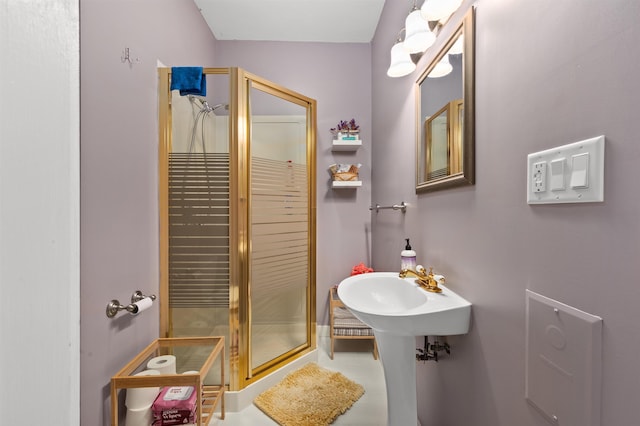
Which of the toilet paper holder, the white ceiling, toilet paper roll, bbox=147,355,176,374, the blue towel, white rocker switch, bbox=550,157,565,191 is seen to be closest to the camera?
white rocker switch, bbox=550,157,565,191

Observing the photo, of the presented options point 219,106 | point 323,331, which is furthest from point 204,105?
point 323,331

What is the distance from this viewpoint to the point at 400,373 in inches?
42.0

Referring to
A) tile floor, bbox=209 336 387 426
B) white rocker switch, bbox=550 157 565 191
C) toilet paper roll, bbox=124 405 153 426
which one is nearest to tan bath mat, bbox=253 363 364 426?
tile floor, bbox=209 336 387 426

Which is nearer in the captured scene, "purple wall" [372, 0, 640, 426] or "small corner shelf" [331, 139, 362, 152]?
"purple wall" [372, 0, 640, 426]

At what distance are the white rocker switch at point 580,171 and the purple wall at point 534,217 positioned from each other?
3 centimetres

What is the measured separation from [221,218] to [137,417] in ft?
3.30

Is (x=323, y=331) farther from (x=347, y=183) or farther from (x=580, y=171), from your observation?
(x=580, y=171)

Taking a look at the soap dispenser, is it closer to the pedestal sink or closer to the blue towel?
the pedestal sink

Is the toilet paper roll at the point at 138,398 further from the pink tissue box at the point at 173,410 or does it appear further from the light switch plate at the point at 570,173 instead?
the light switch plate at the point at 570,173

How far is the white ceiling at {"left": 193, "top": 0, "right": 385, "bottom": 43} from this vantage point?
6.72 ft

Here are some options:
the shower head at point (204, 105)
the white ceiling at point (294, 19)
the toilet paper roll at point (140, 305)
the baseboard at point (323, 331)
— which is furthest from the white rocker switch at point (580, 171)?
the baseboard at point (323, 331)

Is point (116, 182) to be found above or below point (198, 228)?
above

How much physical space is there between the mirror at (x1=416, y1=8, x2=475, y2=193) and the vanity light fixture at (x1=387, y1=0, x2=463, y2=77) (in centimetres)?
4

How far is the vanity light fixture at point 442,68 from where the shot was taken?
1102 mm
